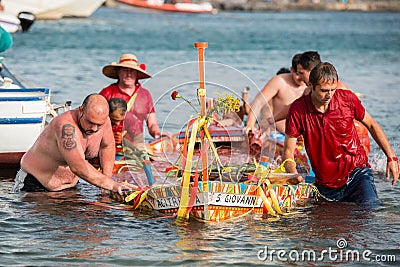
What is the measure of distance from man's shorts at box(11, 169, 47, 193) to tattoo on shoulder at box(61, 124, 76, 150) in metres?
0.86

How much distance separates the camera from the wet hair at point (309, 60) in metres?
9.38

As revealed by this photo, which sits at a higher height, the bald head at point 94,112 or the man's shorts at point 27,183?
the bald head at point 94,112

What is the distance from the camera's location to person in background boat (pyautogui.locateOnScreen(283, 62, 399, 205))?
7730 mm

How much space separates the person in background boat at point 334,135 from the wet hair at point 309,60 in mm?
1607

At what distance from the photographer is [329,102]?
7.72 metres

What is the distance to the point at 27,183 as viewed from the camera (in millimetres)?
8383

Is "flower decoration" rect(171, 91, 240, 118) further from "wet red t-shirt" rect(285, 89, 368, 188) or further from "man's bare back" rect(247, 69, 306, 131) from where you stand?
"man's bare back" rect(247, 69, 306, 131)

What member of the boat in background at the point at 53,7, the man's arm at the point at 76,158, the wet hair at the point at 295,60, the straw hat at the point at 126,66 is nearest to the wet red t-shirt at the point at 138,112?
the man's arm at the point at 76,158

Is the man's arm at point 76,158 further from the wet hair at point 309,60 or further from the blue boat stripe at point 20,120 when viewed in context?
the wet hair at point 309,60

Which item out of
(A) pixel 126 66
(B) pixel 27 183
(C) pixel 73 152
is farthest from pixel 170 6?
(C) pixel 73 152

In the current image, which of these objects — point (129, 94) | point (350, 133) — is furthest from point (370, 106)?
point (350, 133)

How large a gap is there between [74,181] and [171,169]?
1.35 metres

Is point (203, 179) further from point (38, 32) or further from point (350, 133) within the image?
point (38, 32)

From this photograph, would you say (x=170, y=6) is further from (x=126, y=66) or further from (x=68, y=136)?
(x=68, y=136)
